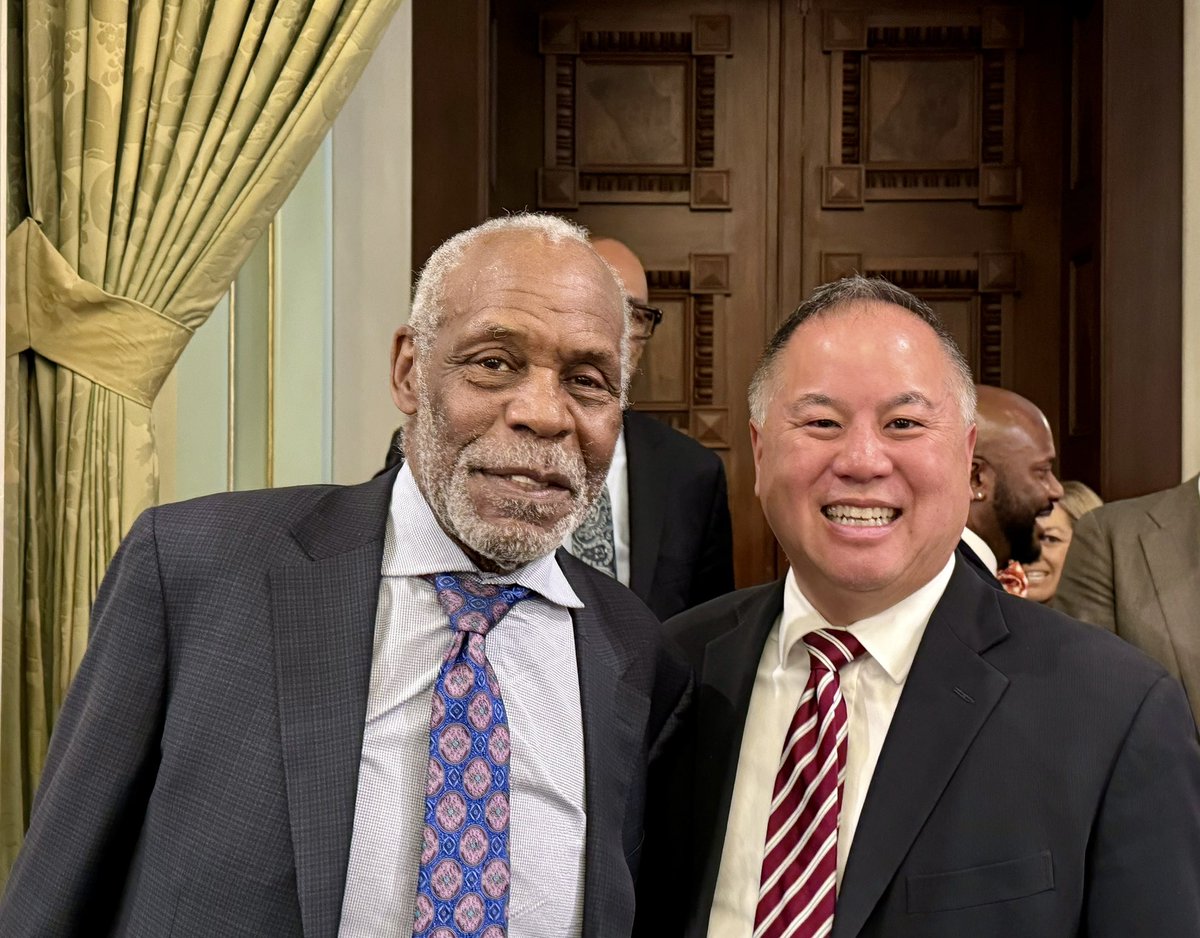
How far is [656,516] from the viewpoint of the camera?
2.96 metres

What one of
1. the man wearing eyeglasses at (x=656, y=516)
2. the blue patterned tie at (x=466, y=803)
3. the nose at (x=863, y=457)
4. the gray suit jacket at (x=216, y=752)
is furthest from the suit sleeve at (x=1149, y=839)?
the man wearing eyeglasses at (x=656, y=516)

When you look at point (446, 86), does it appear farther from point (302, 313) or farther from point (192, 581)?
point (192, 581)

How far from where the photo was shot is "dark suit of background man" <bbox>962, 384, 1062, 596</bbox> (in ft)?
8.86

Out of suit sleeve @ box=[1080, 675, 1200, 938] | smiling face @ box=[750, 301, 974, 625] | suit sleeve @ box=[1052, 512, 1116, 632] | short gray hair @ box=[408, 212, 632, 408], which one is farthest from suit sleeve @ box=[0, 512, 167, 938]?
suit sleeve @ box=[1052, 512, 1116, 632]

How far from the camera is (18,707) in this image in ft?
8.02

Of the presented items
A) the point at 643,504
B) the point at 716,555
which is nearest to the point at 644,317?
the point at 643,504

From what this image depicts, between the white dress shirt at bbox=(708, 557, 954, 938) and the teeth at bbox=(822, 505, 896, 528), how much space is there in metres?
0.12

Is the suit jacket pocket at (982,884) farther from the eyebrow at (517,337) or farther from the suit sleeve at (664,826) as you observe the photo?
the eyebrow at (517,337)

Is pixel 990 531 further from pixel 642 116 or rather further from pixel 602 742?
pixel 642 116

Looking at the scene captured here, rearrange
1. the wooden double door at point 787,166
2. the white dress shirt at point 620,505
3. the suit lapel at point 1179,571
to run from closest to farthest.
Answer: the suit lapel at point 1179,571, the white dress shirt at point 620,505, the wooden double door at point 787,166

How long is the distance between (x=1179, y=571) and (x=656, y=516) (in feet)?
3.45

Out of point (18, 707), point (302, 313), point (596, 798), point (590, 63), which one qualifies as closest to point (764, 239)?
point (590, 63)

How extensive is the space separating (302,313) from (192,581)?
2177 mm

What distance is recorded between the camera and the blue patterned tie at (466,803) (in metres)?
1.39
